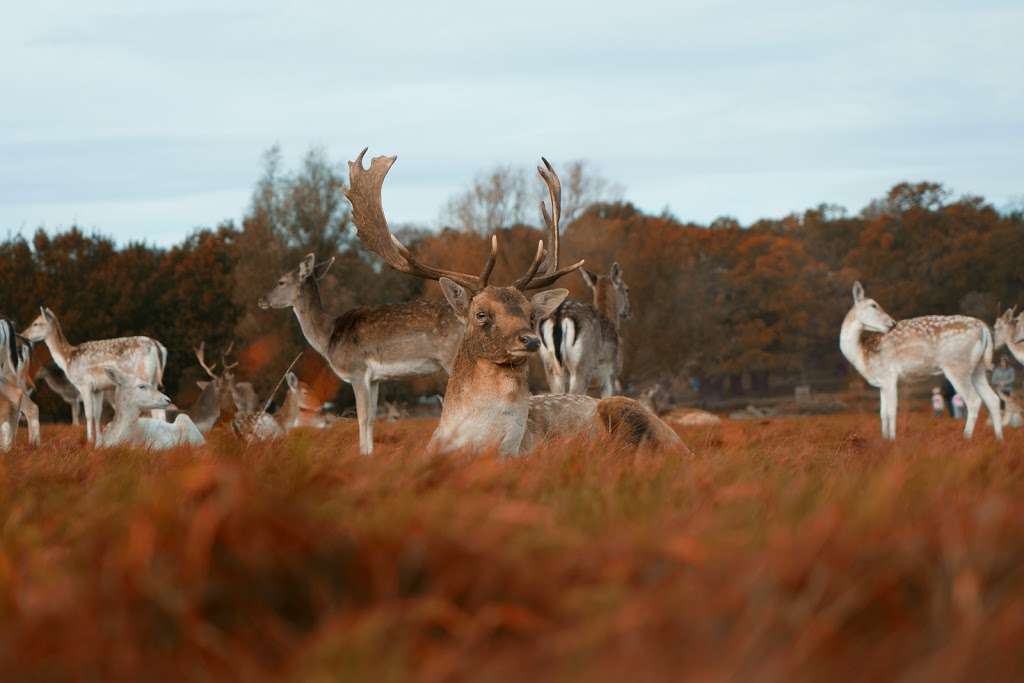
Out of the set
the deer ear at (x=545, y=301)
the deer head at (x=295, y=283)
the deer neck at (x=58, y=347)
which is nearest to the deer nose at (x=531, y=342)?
the deer ear at (x=545, y=301)

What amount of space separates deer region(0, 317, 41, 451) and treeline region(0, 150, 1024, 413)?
1846 cm

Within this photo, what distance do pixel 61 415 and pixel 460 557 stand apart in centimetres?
3191

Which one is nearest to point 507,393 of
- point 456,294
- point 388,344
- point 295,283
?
point 456,294

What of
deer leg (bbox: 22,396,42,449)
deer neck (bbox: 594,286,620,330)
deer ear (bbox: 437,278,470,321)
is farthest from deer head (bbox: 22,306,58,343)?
deer ear (bbox: 437,278,470,321)

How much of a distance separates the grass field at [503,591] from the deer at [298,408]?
47.3 feet

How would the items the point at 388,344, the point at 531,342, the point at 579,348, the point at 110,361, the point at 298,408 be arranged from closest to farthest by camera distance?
the point at 531,342 → the point at 388,344 → the point at 579,348 → the point at 110,361 → the point at 298,408

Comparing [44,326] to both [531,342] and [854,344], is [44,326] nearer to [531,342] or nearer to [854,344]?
[854,344]

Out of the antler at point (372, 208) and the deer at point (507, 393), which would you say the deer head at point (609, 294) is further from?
the deer at point (507, 393)

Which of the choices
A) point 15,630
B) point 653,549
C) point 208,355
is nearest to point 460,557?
point 653,549

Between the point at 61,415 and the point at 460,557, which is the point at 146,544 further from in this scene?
the point at 61,415

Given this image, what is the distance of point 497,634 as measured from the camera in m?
2.21

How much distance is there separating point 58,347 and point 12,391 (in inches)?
270

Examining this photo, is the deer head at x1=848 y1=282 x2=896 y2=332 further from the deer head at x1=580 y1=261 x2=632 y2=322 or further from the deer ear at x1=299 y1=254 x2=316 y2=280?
the deer ear at x1=299 y1=254 x2=316 y2=280

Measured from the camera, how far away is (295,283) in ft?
49.9
